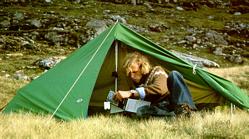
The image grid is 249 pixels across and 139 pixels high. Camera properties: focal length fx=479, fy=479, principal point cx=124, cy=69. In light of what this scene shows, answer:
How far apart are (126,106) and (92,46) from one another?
73.2 inches

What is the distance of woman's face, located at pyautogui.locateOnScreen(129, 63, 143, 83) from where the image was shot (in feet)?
32.9

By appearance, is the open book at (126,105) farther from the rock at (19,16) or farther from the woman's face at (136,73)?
the rock at (19,16)

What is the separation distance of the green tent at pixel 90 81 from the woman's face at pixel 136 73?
0.82 metres

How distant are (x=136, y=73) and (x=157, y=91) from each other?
0.71 metres

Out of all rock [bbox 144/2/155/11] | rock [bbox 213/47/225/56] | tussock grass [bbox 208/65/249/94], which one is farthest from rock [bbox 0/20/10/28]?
tussock grass [bbox 208/65/249/94]

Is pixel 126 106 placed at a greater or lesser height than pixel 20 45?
greater

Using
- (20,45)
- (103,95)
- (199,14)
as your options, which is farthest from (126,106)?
(199,14)

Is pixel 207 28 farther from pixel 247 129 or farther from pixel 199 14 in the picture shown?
pixel 247 129

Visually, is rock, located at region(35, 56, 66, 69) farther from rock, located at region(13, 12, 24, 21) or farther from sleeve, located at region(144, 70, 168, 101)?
rock, located at region(13, 12, 24, 21)

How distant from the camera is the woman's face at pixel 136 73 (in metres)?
10.0

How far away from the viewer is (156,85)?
9.66 metres

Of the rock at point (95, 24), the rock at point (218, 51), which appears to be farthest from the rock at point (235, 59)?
the rock at point (95, 24)

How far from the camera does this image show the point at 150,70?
400 inches

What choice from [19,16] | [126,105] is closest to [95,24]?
[19,16]
